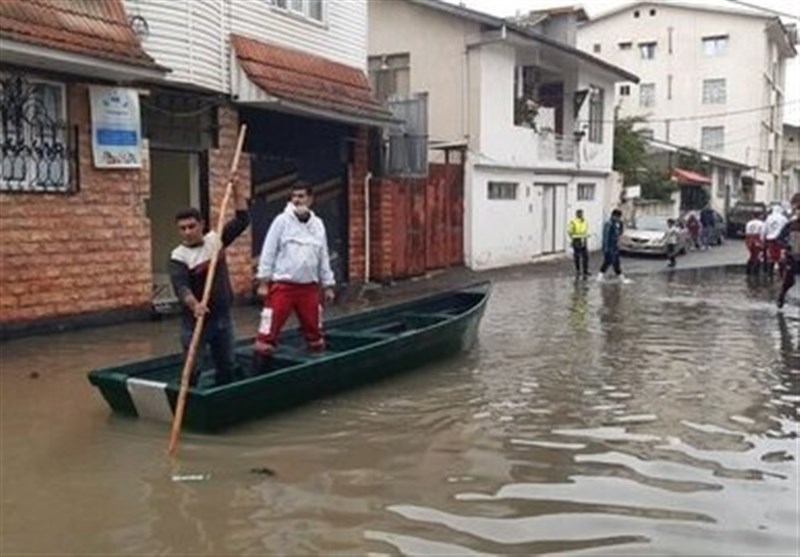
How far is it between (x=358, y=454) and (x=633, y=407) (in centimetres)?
286

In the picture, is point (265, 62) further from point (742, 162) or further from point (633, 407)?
point (742, 162)

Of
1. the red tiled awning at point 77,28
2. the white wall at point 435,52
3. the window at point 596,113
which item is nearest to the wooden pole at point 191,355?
the red tiled awning at point 77,28

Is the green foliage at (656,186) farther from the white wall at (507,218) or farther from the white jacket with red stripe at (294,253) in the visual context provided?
the white jacket with red stripe at (294,253)

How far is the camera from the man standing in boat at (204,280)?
7379 millimetres

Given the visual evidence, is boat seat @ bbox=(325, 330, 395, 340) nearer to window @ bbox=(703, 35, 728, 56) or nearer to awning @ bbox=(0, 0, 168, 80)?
awning @ bbox=(0, 0, 168, 80)

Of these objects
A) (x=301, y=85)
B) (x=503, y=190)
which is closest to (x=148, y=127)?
(x=301, y=85)

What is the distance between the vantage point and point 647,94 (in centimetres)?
5394

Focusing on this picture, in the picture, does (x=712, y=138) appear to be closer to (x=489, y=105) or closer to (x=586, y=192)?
(x=586, y=192)

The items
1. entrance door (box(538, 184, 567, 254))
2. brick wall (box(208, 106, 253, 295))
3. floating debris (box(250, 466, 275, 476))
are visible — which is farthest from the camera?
entrance door (box(538, 184, 567, 254))

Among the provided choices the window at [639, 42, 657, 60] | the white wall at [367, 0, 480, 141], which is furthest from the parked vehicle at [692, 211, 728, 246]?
the window at [639, 42, 657, 60]

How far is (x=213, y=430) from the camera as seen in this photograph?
704 cm

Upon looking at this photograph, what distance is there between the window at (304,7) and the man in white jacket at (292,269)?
7.97 metres

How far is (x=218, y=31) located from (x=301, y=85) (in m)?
1.75

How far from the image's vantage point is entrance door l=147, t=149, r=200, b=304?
15516mm
